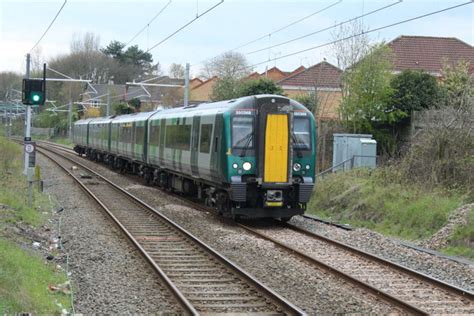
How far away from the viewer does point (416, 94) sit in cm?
3114

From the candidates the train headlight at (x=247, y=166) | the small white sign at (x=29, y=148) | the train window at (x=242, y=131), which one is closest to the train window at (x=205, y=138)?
the train window at (x=242, y=131)

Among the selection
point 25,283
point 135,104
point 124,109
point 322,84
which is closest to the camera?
point 25,283

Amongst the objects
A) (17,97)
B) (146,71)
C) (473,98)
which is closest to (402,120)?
(473,98)

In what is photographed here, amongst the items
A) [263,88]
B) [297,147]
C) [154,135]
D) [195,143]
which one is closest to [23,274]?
[297,147]

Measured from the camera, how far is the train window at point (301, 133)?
1577 centimetres

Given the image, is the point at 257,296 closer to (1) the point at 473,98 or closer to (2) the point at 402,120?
(1) the point at 473,98

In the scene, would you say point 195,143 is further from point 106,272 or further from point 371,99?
point 371,99

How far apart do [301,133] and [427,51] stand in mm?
30508

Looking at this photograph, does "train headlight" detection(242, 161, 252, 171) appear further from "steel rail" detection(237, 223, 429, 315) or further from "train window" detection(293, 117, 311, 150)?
"steel rail" detection(237, 223, 429, 315)

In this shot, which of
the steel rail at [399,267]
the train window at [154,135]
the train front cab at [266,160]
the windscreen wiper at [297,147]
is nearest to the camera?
the steel rail at [399,267]

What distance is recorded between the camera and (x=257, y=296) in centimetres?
869

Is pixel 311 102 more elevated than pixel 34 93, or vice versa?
pixel 311 102

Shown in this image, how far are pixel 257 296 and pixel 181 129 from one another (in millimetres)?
12051

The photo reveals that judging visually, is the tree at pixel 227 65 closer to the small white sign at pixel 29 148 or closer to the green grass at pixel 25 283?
the small white sign at pixel 29 148
